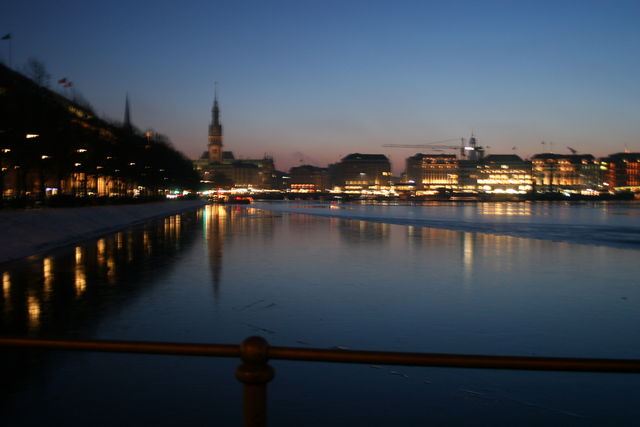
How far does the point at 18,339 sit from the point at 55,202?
5385cm

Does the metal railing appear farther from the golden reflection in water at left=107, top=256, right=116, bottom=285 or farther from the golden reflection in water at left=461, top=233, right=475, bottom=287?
the golden reflection in water at left=107, top=256, right=116, bottom=285

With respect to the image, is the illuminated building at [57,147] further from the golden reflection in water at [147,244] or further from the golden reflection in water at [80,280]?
the golden reflection in water at [80,280]

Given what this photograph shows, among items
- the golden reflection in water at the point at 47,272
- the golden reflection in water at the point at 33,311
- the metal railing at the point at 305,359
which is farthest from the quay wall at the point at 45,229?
the metal railing at the point at 305,359

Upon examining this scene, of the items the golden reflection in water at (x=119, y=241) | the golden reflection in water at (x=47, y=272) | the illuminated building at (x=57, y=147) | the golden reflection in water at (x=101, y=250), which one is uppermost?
the illuminated building at (x=57, y=147)

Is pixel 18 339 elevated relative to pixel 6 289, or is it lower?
elevated

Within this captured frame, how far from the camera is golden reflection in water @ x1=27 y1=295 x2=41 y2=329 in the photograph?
10.7m

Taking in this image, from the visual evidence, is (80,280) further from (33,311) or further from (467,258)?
(467,258)

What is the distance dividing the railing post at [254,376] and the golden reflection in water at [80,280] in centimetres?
1191

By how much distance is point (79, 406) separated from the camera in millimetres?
6352

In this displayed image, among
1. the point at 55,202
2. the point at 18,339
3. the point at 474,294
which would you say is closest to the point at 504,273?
the point at 474,294

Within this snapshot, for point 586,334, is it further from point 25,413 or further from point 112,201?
point 112,201

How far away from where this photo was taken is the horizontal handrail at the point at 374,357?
3.24 meters

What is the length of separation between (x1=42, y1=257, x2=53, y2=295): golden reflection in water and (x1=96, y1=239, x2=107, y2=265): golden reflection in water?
1.63 meters

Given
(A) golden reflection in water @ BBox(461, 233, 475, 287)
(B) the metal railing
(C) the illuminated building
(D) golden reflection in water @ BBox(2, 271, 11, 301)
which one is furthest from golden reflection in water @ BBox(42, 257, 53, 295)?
(C) the illuminated building
